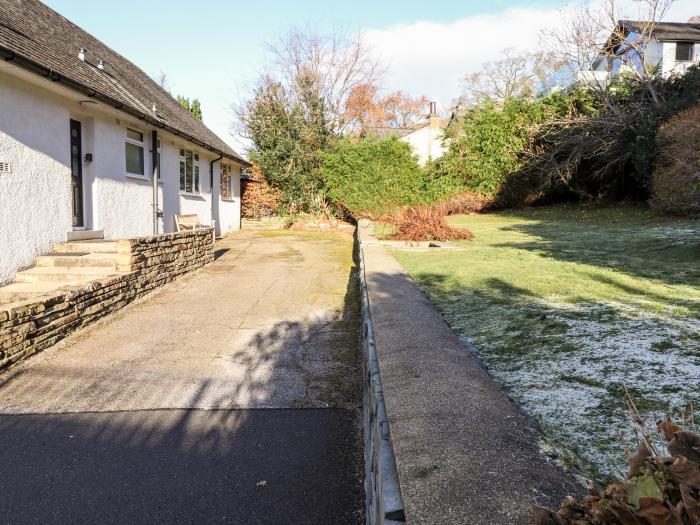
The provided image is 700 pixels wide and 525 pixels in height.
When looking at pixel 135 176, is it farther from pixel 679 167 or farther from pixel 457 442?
pixel 679 167

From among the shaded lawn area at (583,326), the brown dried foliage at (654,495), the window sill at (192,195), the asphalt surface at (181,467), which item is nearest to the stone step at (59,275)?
the asphalt surface at (181,467)

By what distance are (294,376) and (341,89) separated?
27.8 m

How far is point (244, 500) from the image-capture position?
10.2 feet

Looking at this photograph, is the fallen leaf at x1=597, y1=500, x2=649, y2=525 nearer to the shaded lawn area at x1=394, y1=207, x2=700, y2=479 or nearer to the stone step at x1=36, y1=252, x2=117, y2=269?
the shaded lawn area at x1=394, y1=207, x2=700, y2=479

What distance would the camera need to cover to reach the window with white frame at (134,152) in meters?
11.9

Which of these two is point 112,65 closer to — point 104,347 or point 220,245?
point 220,245

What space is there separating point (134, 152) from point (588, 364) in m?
11.7

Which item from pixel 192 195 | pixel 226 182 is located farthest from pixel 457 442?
pixel 226 182

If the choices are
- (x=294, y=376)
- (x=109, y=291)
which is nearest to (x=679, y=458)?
(x=294, y=376)

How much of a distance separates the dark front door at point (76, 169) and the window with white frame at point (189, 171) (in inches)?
218

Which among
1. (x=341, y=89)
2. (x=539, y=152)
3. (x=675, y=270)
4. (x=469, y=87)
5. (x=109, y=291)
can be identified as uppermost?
(x=469, y=87)

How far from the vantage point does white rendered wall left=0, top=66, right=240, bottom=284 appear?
25.4ft

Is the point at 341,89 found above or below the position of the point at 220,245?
above

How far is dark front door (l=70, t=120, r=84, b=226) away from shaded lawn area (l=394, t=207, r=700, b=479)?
→ 6.50m
